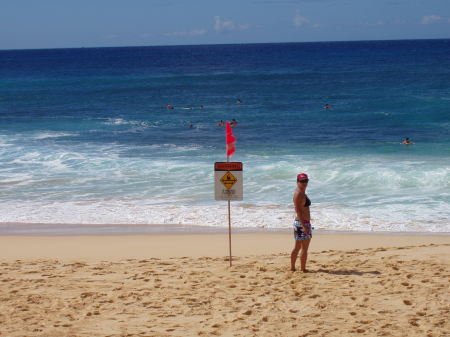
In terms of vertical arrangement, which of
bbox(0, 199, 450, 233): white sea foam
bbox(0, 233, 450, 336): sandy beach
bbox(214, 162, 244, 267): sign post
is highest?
bbox(214, 162, 244, 267): sign post

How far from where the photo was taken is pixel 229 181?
940 centimetres

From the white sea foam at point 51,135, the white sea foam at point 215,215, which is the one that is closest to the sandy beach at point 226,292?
the white sea foam at point 215,215

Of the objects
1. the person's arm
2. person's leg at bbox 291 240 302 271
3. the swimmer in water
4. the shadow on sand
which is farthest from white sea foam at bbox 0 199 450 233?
the swimmer in water

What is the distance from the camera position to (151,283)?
8742mm

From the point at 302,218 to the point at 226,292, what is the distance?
1.53m

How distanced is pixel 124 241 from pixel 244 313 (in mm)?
5522

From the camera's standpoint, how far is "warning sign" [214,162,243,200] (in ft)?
30.7

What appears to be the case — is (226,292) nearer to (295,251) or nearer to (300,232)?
(295,251)

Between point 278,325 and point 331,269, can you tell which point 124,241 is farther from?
point 278,325

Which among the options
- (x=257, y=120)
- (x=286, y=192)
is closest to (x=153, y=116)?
(x=257, y=120)

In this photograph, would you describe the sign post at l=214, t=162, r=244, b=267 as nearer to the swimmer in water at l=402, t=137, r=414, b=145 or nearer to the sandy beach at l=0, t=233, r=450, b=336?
the sandy beach at l=0, t=233, r=450, b=336

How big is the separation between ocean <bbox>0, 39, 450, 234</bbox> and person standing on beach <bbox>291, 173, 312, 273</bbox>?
452 cm

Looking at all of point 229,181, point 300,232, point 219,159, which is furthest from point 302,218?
point 219,159

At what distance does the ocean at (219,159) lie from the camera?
14.6m
